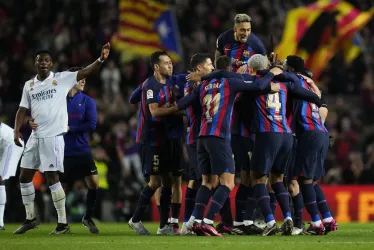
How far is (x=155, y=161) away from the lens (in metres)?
13.6

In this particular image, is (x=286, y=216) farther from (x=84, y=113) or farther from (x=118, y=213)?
(x=118, y=213)

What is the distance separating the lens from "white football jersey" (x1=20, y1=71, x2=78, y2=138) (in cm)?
1373

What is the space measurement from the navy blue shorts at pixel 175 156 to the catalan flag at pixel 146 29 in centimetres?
941

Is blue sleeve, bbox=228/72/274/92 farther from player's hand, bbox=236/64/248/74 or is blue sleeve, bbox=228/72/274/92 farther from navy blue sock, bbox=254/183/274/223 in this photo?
navy blue sock, bbox=254/183/274/223

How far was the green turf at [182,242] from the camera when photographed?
11.2m

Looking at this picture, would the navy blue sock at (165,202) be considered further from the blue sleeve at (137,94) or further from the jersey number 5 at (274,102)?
the jersey number 5 at (274,102)

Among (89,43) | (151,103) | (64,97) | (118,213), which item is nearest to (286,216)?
(151,103)

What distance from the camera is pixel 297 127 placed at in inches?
539

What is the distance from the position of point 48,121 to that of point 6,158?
A: 209 centimetres

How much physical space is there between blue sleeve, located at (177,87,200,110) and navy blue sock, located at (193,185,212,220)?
3.36 feet

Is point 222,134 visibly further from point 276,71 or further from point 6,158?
point 6,158

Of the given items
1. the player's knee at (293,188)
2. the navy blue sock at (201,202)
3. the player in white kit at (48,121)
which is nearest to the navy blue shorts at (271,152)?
the player's knee at (293,188)

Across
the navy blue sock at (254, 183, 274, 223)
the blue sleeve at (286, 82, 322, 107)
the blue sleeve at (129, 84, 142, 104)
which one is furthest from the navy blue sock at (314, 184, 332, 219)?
the blue sleeve at (129, 84, 142, 104)

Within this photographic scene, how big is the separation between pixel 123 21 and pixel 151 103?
9.98 metres
